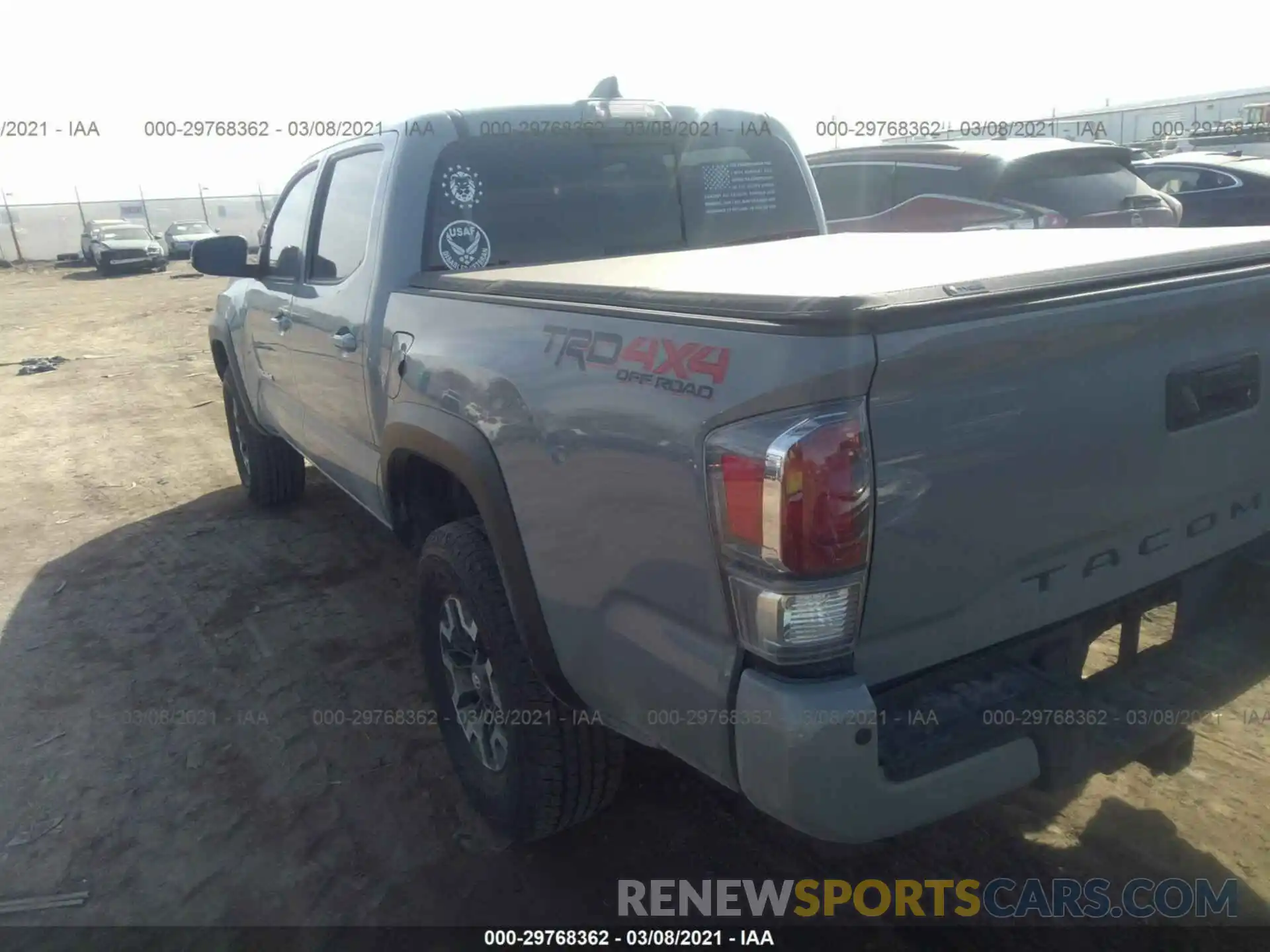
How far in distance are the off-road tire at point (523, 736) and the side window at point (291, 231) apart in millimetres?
2135

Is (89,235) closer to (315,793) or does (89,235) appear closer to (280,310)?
(280,310)

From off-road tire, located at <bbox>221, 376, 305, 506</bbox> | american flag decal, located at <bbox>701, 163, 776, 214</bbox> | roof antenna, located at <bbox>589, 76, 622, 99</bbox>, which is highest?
roof antenna, located at <bbox>589, 76, 622, 99</bbox>

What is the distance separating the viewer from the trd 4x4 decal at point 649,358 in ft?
5.95

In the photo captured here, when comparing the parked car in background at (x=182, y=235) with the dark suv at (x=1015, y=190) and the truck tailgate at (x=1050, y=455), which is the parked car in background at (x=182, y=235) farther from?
the truck tailgate at (x=1050, y=455)

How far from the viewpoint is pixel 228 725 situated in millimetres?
3670

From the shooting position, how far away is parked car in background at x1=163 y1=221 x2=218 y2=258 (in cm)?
3161

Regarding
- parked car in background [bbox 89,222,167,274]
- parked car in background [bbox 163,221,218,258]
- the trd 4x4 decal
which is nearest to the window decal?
the trd 4x4 decal

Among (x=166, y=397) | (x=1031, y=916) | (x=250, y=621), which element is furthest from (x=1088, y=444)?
(x=166, y=397)

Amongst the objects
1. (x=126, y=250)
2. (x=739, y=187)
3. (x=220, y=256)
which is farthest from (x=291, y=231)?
(x=126, y=250)

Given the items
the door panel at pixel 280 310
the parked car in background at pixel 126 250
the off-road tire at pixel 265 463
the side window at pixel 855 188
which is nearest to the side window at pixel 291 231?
the door panel at pixel 280 310

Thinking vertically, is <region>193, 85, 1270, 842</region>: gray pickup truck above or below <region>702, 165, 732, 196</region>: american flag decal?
below

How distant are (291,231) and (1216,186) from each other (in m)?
8.90

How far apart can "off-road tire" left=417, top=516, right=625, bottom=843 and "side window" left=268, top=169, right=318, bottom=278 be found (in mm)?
2135

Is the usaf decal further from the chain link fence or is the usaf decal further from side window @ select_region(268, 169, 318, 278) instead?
the chain link fence
